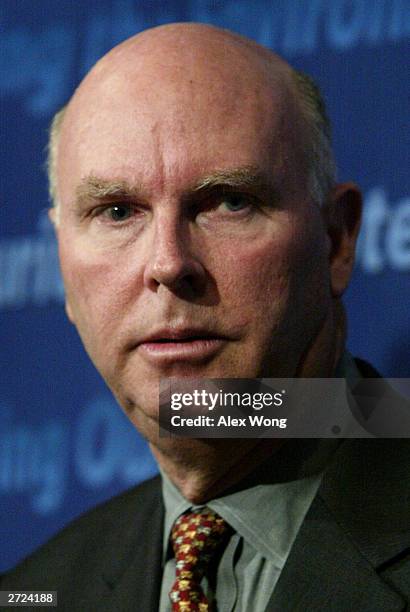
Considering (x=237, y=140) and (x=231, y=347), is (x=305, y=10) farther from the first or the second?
(x=231, y=347)

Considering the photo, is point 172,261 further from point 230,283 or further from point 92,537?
point 92,537

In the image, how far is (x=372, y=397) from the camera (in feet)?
5.94

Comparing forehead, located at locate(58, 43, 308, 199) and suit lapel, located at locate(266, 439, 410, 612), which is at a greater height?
forehead, located at locate(58, 43, 308, 199)

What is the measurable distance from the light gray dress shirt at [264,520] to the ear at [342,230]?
11.3 inches

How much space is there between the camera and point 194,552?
172 cm

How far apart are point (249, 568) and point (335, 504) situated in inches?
6.8

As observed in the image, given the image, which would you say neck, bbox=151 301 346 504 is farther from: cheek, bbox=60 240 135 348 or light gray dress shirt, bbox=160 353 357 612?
cheek, bbox=60 240 135 348

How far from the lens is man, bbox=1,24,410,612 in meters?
1.61

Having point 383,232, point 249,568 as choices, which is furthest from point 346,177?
point 249,568

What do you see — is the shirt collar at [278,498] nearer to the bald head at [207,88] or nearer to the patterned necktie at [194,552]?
the patterned necktie at [194,552]

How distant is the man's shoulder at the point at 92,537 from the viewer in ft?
6.70

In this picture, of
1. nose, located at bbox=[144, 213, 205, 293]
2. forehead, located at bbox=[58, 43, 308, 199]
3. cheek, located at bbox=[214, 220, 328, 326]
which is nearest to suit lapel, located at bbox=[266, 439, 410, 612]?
cheek, located at bbox=[214, 220, 328, 326]

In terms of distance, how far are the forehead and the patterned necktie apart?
1.89 ft

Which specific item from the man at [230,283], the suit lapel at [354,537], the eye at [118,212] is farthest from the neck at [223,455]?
the eye at [118,212]
